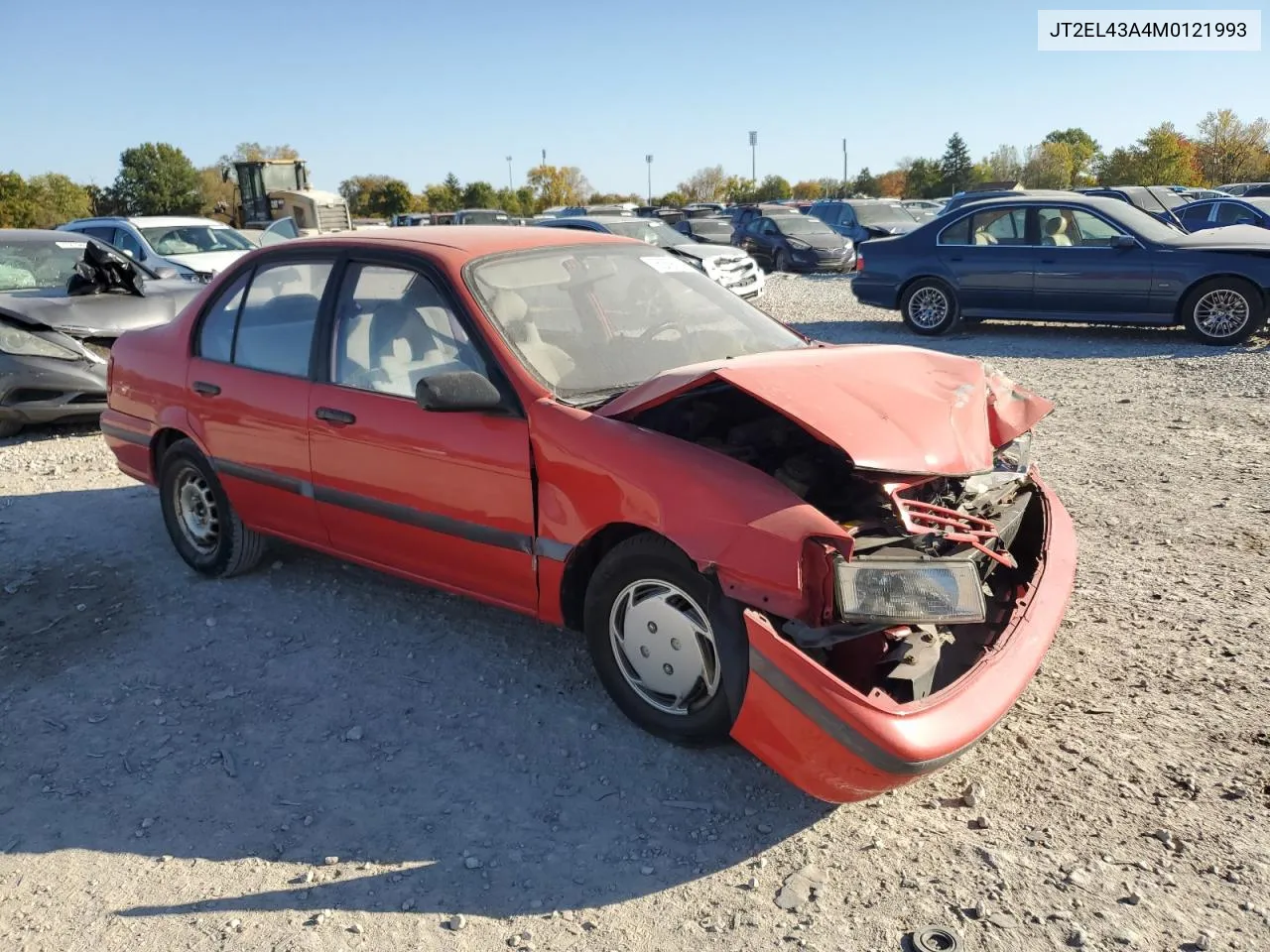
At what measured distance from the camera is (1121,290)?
10.6m

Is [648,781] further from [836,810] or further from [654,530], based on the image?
[654,530]

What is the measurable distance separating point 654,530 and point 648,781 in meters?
0.78

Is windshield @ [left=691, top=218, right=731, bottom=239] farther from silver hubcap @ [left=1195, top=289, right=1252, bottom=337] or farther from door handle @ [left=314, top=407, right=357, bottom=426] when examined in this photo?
door handle @ [left=314, top=407, right=357, bottom=426]

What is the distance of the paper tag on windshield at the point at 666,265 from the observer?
443cm

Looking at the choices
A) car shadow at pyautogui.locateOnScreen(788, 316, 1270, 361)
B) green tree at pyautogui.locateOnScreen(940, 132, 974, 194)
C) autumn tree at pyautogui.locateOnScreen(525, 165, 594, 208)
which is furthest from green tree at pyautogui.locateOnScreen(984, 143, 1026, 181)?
car shadow at pyautogui.locateOnScreen(788, 316, 1270, 361)

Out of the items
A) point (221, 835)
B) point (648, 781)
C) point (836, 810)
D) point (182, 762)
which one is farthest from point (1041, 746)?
point (182, 762)

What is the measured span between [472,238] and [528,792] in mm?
2231

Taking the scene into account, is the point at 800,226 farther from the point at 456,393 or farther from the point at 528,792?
the point at 528,792

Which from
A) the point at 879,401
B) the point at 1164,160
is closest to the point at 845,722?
the point at 879,401

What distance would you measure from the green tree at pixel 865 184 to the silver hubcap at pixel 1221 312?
187 ft

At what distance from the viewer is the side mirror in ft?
11.1

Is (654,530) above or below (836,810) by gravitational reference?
above

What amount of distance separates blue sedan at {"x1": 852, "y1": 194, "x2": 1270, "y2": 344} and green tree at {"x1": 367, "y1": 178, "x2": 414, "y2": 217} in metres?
51.0

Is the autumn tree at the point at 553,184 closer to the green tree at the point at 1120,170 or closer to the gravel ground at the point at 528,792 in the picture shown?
the green tree at the point at 1120,170
